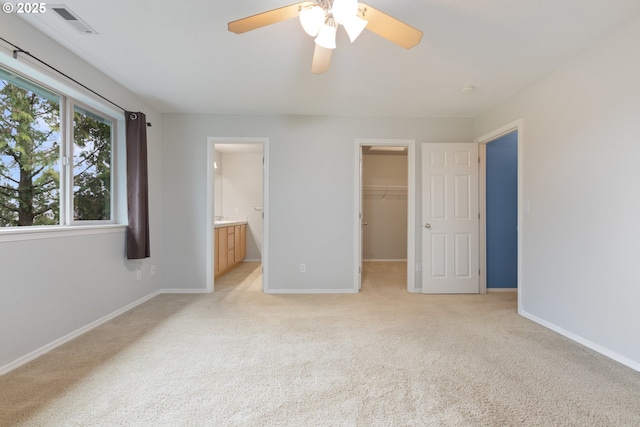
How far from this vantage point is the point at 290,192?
12.1 feet

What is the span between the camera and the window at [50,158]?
1.98m

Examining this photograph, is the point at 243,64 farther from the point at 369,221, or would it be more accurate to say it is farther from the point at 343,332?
the point at 369,221

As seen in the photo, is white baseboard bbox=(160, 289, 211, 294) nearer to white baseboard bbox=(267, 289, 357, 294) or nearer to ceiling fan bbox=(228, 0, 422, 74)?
white baseboard bbox=(267, 289, 357, 294)

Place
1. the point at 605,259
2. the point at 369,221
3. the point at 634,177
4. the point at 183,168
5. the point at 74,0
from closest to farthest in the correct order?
the point at 74,0
the point at 634,177
the point at 605,259
the point at 183,168
the point at 369,221

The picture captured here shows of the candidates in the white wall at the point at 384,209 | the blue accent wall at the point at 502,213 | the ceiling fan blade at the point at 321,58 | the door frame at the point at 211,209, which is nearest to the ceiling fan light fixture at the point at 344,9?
the ceiling fan blade at the point at 321,58

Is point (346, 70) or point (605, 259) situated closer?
point (605, 259)

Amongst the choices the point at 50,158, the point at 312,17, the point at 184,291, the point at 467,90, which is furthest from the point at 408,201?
the point at 50,158

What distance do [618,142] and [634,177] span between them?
0.91 feet

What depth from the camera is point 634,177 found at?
188 centimetres

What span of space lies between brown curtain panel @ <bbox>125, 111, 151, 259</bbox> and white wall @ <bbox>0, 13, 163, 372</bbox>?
117 mm

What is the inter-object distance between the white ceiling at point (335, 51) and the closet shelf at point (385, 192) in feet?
9.61

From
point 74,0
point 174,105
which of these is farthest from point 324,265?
point 74,0

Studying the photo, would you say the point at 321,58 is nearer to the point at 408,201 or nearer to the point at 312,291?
the point at 408,201

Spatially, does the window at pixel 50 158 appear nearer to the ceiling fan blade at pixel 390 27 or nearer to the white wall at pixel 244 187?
the ceiling fan blade at pixel 390 27
